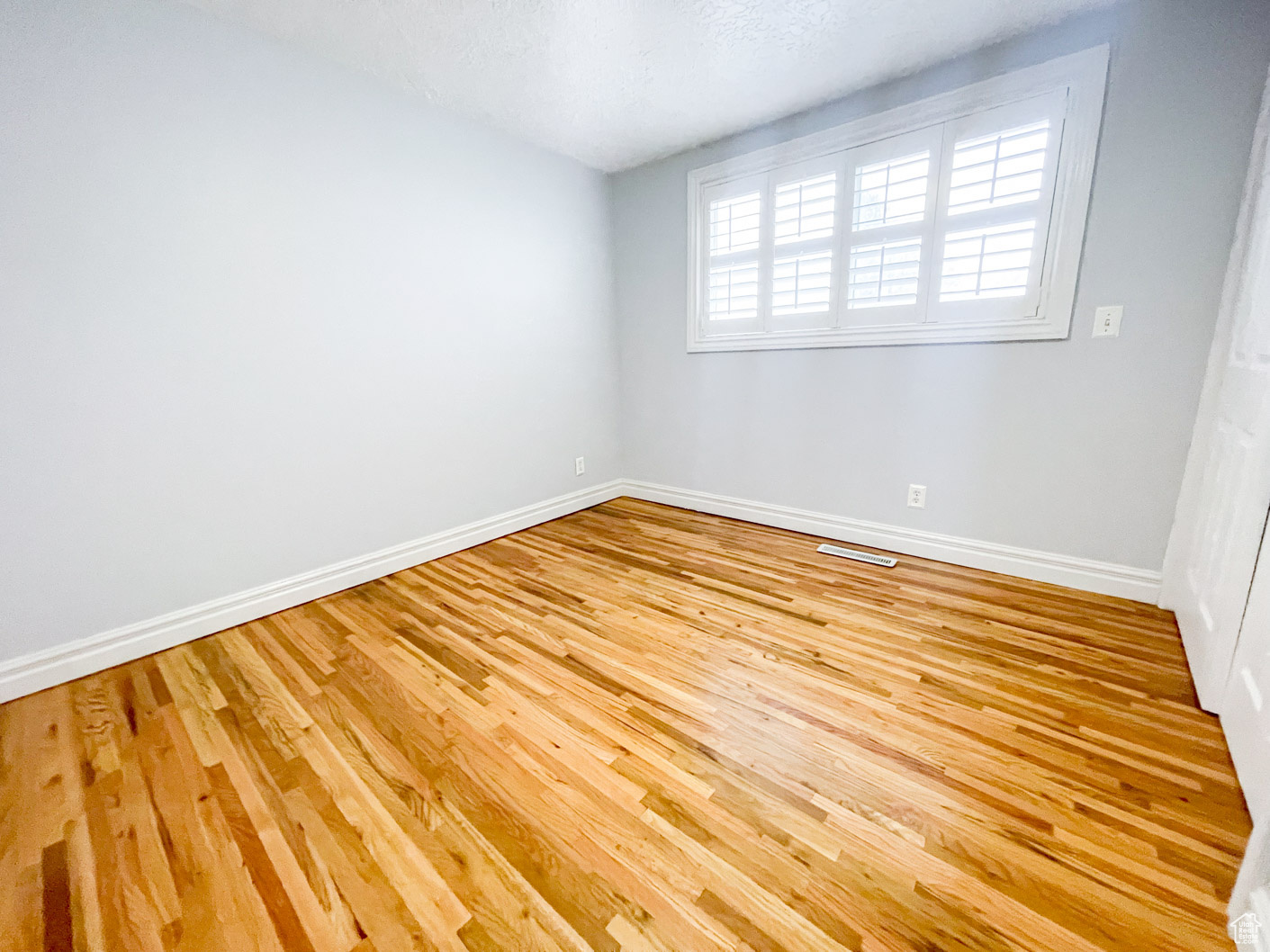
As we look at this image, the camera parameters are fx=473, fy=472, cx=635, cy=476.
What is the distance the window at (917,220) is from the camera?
189 centimetres

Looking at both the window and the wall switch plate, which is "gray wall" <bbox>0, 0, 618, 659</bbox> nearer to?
the window

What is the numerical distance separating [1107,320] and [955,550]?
1.13 m

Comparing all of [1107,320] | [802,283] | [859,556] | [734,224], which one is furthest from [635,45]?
[859,556]

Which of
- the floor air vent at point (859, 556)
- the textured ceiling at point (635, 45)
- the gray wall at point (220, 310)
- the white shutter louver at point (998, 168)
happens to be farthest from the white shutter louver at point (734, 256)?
the floor air vent at point (859, 556)

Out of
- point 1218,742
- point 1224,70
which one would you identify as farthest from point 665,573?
point 1224,70

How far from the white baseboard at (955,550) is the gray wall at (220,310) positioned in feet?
5.66

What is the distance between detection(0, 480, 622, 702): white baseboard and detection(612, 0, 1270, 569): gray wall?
A: 1.83 m

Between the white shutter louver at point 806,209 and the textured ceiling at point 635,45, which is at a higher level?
the textured ceiling at point 635,45

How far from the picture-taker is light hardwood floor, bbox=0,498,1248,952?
2.98ft

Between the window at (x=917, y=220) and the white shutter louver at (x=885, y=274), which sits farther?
the white shutter louver at (x=885, y=274)

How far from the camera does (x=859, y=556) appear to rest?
8.16 feet

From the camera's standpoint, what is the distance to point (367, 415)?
2.29m

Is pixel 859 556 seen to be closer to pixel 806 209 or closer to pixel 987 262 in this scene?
pixel 987 262

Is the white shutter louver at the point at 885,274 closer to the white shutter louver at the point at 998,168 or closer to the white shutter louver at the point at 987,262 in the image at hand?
the white shutter louver at the point at 987,262
